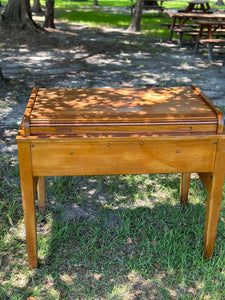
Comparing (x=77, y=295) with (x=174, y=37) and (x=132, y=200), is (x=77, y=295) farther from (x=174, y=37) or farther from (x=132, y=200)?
(x=174, y=37)

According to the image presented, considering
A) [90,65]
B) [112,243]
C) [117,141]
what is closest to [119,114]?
[117,141]

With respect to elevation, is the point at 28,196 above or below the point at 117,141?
below

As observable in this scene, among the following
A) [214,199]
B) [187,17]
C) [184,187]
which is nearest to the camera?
[214,199]

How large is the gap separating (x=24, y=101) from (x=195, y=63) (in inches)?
200

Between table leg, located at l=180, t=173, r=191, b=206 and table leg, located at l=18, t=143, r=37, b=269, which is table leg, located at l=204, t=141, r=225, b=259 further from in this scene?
table leg, located at l=18, t=143, r=37, b=269

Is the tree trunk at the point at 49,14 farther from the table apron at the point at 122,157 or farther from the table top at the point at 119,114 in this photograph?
the table apron at the point at 122,157

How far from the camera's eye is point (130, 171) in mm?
2500

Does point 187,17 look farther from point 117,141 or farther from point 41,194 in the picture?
point 117,141

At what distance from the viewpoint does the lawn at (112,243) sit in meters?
2.64

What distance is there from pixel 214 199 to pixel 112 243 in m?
0.94

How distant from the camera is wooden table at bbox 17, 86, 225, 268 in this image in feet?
7.66

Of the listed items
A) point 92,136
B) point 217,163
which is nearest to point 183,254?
point 217,163

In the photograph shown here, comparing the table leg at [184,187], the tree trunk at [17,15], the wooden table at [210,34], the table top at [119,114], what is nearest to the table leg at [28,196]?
the table top at [119,114]

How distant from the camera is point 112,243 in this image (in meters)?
3.07
